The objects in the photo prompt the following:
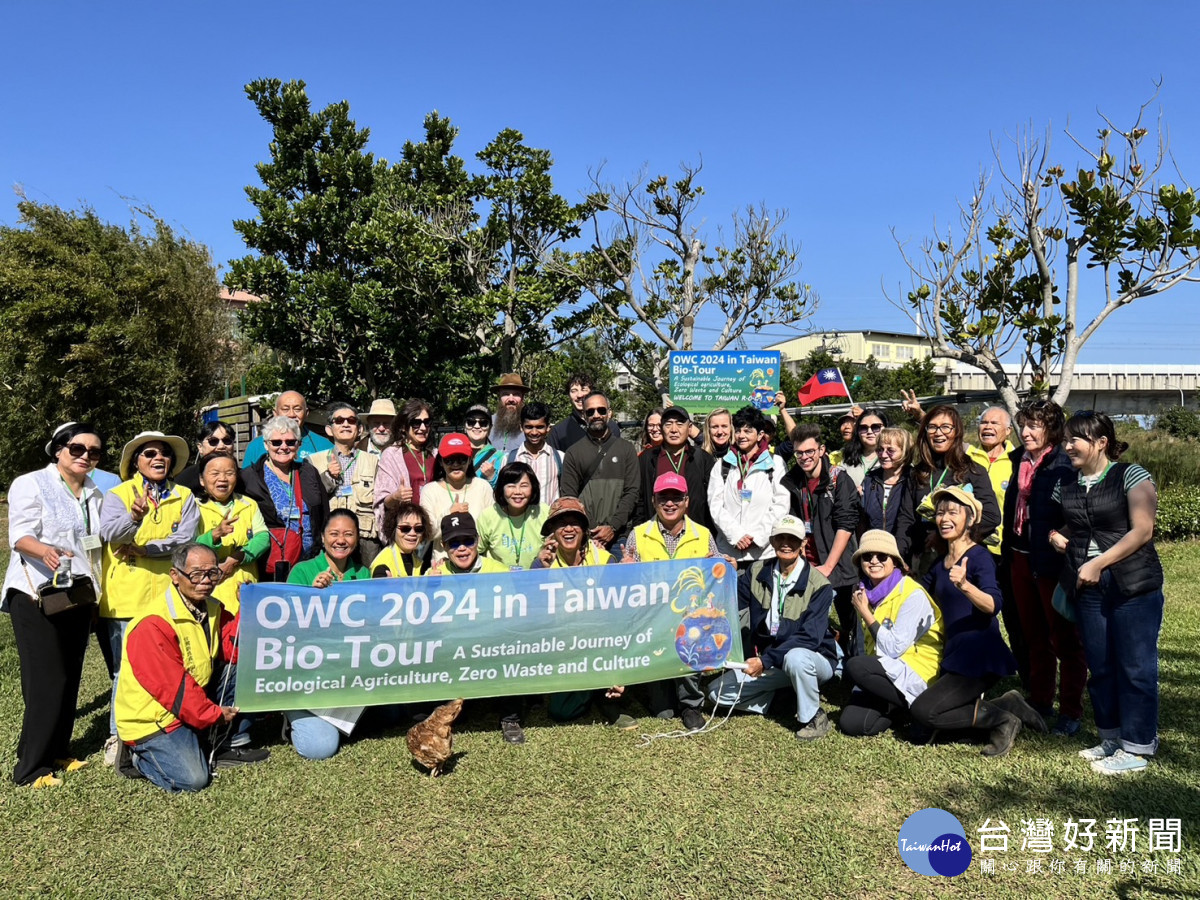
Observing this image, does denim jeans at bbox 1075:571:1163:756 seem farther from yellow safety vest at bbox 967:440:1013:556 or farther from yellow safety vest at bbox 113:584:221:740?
yellow safety vest at bbox 113:584:221:740

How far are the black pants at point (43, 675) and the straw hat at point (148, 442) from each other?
2.99 feet

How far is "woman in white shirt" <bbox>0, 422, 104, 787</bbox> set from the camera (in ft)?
14.7

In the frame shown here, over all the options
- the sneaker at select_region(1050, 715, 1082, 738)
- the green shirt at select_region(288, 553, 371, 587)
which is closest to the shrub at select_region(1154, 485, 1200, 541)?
the sneaker at select_region(1050, 715, 1082, 738)

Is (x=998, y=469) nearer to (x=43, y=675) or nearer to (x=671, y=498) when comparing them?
(x=671, y=498)

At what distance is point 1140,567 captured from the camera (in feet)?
14.3

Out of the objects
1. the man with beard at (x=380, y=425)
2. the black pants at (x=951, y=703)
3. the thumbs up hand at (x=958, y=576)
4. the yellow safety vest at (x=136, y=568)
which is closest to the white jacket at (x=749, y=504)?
the thumbs up hand at (x=958, y=576)

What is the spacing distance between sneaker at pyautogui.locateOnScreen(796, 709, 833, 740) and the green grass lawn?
7 cm

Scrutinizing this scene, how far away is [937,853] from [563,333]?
60.5 ft

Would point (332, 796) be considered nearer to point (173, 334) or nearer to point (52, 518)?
point (52, 518)

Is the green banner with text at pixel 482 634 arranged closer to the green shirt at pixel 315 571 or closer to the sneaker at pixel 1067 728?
the green shirt at pixel 315 571

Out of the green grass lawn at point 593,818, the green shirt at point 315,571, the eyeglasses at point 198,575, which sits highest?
the eyeglasses at point 198,575

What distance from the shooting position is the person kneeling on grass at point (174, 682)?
445 centimetres

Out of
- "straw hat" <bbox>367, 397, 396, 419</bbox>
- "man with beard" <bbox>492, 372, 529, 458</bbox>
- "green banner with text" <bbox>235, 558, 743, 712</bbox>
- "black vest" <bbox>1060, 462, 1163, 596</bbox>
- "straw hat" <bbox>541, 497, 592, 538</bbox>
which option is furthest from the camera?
"man with beard" <bbox>492, 372, 529, 458</bbox>

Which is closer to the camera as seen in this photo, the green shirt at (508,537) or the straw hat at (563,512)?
the straw hat at (563,512)
